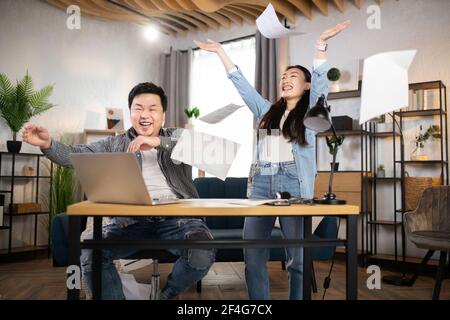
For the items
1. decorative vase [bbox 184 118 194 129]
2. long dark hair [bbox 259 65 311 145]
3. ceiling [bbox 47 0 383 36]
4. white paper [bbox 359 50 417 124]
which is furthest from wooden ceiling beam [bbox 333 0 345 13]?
white paper [bbox 359 50 417 124]

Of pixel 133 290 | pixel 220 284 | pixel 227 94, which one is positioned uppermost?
pixel 227 94

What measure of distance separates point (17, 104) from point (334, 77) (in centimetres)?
341

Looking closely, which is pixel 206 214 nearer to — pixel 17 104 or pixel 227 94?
pixel 17 104

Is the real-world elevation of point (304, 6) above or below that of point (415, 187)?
above

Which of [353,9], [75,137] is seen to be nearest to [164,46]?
[75,137]

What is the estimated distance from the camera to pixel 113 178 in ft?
4.28

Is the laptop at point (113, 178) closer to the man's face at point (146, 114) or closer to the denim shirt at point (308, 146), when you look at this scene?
the man's face at point (146, 114)

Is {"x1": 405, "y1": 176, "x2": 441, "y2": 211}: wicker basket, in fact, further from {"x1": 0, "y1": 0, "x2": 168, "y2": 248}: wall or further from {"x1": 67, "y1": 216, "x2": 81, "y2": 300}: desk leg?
{"x1": 0, "y1": 0, "x2": 168, "y2": 248}: wall

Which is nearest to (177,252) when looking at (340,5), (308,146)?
(308,146)

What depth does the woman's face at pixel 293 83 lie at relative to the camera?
195 centimetres

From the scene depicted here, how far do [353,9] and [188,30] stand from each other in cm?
244

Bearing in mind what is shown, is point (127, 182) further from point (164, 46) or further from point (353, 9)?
point (164, 46)

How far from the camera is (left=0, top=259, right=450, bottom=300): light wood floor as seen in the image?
2973mm

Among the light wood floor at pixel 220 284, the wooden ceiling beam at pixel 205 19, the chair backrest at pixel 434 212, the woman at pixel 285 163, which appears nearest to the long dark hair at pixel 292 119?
the woman at pixel 285 163
